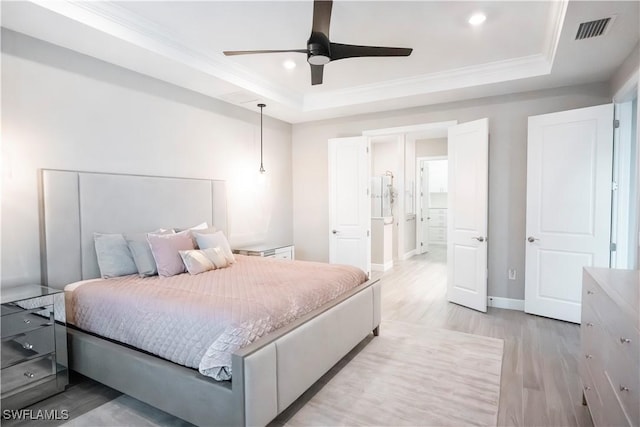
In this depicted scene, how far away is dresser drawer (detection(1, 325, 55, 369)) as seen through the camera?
7.08 feet

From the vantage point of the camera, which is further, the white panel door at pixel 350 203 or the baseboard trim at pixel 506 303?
the white panel door at pixel 350 203

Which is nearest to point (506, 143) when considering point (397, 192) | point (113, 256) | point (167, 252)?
point (397, 192)

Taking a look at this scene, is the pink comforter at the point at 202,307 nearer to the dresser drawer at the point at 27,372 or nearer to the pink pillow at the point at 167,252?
the pink pillow at the point at 167,252

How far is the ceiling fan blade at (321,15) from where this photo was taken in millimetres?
2014

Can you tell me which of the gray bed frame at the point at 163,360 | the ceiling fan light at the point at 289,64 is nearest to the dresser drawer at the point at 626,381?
the gray bed frame at the point at 163,360

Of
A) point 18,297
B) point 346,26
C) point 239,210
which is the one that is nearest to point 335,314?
point 18,297

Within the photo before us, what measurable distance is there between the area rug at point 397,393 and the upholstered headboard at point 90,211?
125 centimetres

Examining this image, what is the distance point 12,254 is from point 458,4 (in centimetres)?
379

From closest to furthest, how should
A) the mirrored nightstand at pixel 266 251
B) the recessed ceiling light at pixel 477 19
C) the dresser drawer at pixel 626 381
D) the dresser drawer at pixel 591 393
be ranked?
the dresser drawer at pixel 626 381, the dresser drawer at pixel 591 393, the recessed ceiling light at pixel 477 19, the mirrored nightstand at pixel 266 251

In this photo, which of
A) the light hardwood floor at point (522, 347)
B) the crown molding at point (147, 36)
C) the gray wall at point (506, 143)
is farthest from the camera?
the gray wall at point (506, 143)

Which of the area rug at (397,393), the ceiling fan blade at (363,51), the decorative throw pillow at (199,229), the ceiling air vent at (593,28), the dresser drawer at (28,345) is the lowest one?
the area rug at (397,393)

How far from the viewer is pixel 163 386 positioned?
76.2 inches

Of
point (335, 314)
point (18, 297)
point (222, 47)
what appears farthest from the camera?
point (222, 47)

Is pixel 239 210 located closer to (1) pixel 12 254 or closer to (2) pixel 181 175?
(2) pixel 181 175
